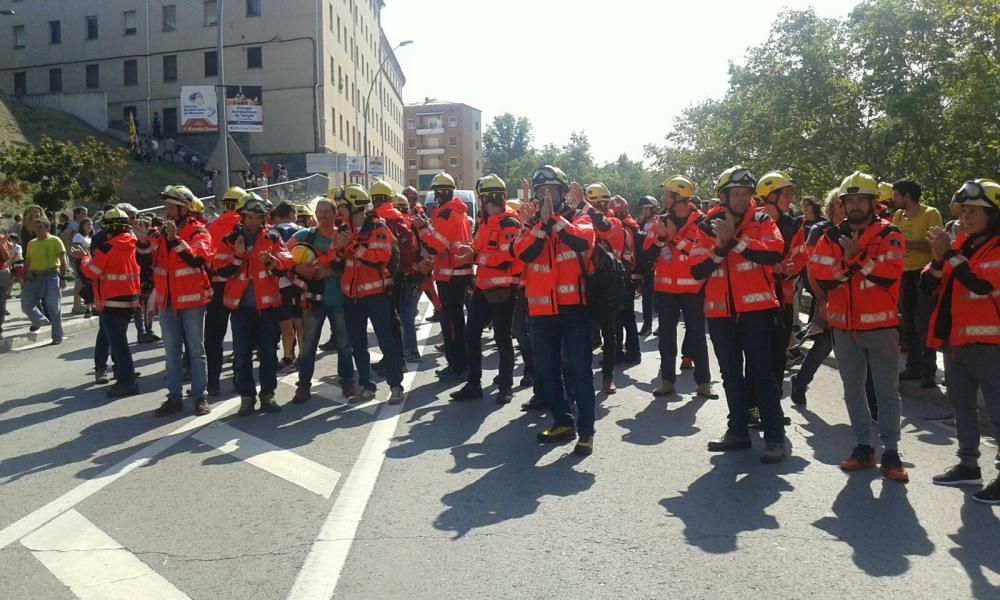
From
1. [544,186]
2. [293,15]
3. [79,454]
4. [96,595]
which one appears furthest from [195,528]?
[293,15]

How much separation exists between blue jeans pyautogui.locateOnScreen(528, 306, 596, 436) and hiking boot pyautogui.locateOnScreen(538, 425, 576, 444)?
0.04 metres

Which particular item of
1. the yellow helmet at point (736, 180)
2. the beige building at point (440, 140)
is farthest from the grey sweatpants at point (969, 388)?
the beige building at point (440, 140)

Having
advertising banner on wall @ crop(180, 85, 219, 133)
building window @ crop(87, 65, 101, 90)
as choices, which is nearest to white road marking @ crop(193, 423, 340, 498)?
advertising banner on wall @ crop(180, 85, 219, 133)

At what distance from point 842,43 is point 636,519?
31.7m

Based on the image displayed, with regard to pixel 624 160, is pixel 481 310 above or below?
below

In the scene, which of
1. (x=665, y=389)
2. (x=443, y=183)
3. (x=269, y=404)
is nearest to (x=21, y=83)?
(x=443, y=183)

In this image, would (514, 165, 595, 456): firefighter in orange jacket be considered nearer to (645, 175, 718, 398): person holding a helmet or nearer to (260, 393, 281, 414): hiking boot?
(645, 175, 718, 398): person holding a helmet

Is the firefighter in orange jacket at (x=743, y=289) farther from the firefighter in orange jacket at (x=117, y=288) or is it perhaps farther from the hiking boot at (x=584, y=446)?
the firefighter in orange jacket at (x=117, y=288)

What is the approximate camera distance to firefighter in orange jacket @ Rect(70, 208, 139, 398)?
8.80 metres

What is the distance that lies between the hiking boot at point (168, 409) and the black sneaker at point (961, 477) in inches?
245

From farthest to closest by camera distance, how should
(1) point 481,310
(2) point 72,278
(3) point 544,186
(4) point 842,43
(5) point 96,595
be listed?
(4) point 842,43, (2) point 72,278, (1) point 481,310, (3) point 544,186, (5) point 96,595

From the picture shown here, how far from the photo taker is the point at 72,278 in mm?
22531

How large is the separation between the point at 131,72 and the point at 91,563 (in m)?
58.2

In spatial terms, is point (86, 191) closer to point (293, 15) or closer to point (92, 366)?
point (92, 366)
